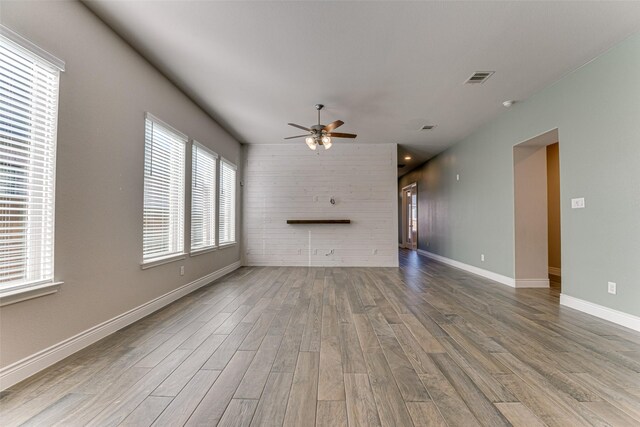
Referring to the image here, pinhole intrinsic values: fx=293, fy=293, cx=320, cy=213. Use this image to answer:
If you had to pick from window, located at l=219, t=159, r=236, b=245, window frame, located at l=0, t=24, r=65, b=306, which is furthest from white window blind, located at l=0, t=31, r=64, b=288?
window, located at l=219, t=159, r=236, b=245

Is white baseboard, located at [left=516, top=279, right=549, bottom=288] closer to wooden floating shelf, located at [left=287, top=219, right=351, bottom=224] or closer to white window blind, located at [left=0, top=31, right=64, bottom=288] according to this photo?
wooden floating shelf, located at [left=287, top=219, right=351, bottom=224]

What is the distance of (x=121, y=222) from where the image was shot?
2.87 meters

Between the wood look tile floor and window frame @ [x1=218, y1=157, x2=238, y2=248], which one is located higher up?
window frame @ [x1=218, y1=157, x2=238, y2=248]

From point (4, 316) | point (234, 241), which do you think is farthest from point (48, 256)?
point (234, 241)

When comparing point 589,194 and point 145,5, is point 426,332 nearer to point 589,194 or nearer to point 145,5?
point 589,194

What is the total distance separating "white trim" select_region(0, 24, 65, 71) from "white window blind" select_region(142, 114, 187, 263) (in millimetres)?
1106

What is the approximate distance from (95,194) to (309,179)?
4.67 m

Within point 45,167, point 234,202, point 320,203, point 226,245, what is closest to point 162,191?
point 45,167

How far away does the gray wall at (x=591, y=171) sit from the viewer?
2869 mm

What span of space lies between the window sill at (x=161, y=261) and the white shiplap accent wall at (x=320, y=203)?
9.63 feet

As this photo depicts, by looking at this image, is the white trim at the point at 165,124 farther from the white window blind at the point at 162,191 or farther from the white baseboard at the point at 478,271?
the white baseboard at the point at 478,271

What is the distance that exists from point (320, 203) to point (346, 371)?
5027 millimetres

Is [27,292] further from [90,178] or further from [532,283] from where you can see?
[532,283]

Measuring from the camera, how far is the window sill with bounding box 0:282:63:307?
5.89 feet
